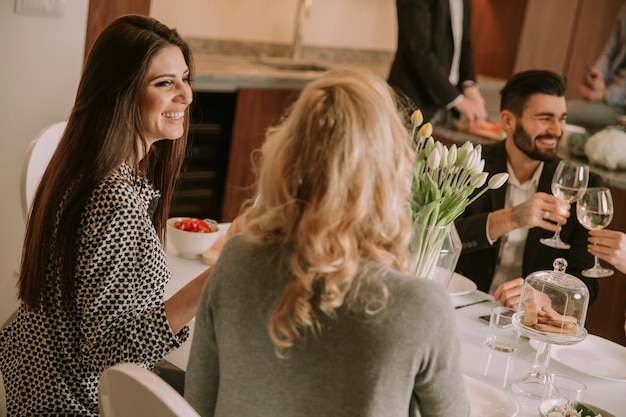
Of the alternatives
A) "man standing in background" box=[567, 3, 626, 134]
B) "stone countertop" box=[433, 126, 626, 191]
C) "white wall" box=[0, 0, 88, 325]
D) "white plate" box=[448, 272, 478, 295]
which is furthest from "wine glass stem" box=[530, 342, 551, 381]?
"man standing in background" box=[567, 3, 626, 134]

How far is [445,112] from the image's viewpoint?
3982 mm

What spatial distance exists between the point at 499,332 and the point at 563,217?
0.57m

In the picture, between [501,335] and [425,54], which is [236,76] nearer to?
[425,54]

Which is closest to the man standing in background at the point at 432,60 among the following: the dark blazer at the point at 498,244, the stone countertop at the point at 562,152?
the stone countertop at the point at 562,152

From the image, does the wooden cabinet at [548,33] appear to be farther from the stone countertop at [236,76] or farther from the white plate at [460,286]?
the white plate at [460,286]

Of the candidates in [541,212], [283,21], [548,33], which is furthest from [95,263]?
[548,33]

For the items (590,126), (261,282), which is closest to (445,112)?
(590,126)

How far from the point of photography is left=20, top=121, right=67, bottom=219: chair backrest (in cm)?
225

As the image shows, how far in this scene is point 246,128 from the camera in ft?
14.5

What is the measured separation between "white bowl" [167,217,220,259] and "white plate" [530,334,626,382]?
2.69ft

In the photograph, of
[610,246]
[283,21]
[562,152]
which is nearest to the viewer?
[610,246]

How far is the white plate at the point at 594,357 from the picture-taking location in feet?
5.95

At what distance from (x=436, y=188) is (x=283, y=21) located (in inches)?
145

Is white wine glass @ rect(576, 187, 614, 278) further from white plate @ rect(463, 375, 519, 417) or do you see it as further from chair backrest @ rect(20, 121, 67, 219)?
chair backrest @ rect(20, 121, 67, 219)
